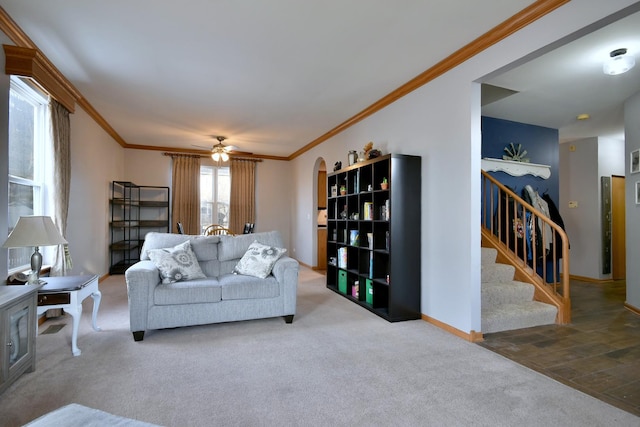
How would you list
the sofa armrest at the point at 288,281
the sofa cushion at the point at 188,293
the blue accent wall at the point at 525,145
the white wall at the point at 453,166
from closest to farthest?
the white wall at the point at 453,166, the sofa cushion at the point at 188,293, the sofa armrest at the point at 288,281, the blue accent wall at the point at 525,145

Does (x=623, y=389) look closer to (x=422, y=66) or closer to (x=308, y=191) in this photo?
(x=422, y=66)

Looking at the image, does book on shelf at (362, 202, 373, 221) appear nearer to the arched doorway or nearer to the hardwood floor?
the hardwood floor

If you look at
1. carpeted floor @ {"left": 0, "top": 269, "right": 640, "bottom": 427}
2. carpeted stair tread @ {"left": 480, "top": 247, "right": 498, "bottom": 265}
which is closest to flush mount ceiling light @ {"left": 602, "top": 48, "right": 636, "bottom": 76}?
carpeted stair tread @ {"left": 480, "top": 247, "right": 498, "bottom": 265}

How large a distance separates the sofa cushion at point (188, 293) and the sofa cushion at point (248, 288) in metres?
0.08

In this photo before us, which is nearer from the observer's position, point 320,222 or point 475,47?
point 475,47

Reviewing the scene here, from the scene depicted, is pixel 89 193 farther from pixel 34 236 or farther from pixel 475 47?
pixel 475 47

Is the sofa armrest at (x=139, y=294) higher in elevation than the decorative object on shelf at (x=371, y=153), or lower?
lower

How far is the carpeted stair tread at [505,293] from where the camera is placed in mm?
3600

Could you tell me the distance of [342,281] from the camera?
15.4ft

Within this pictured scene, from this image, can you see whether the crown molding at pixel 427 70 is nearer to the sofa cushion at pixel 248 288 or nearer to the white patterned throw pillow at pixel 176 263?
the white patterned throw pillow at pixel 176 263

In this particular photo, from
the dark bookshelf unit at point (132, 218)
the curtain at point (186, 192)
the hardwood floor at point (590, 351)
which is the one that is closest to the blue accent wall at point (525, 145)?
the hardwood floor at point (590, 351)

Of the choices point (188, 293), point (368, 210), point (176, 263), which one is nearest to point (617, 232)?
point (368, 210)

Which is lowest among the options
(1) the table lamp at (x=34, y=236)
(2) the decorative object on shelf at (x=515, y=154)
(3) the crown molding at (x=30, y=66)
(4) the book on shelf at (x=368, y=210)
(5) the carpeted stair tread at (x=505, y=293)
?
(5) the carpeted stair tread at (x=505, y=293)

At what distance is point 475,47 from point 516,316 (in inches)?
106
